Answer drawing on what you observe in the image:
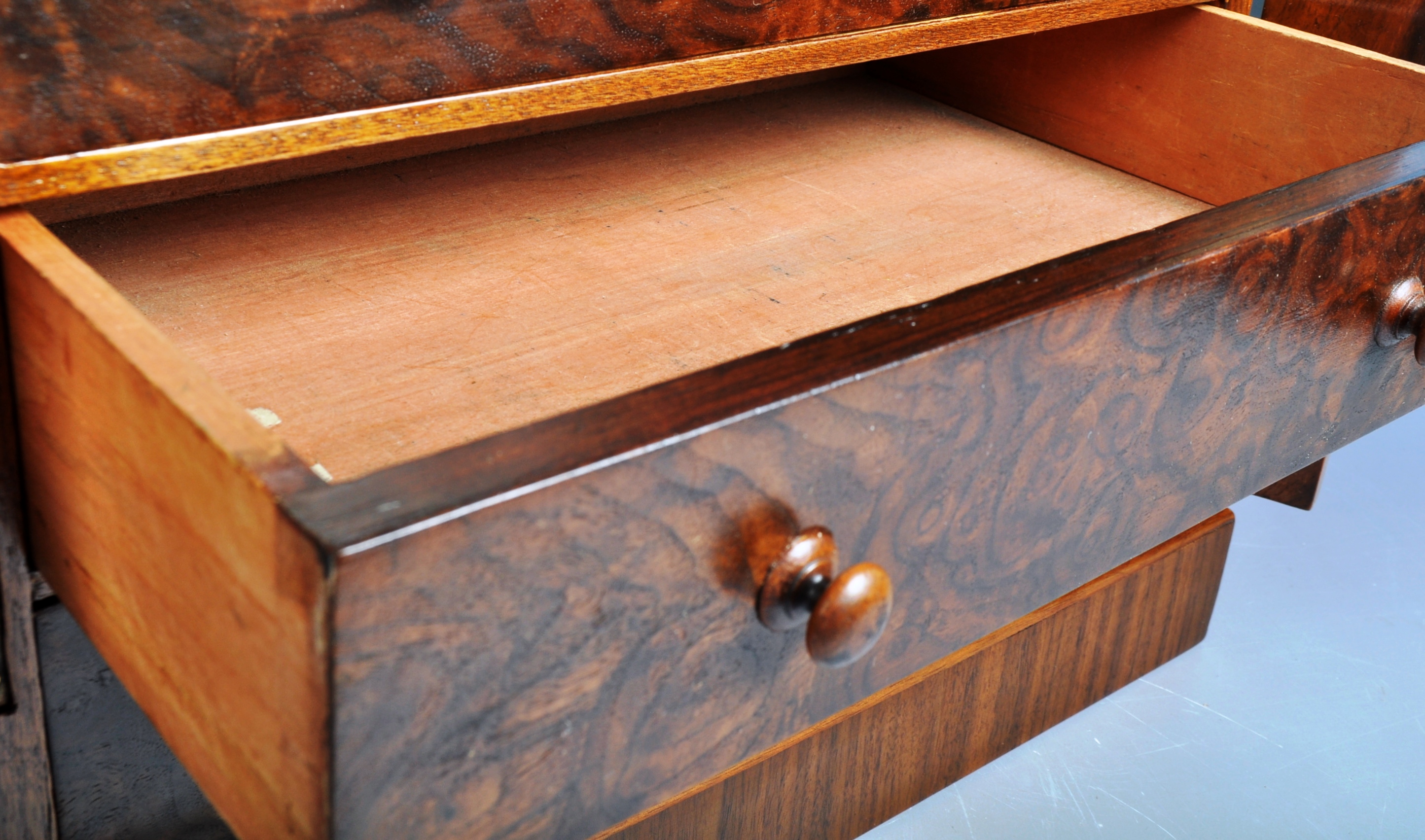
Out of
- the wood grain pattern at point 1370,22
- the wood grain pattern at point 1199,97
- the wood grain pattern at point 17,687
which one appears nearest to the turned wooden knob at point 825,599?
the wood grain pattern at point 17,687

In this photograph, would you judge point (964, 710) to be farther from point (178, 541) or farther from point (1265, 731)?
point (178, 541)

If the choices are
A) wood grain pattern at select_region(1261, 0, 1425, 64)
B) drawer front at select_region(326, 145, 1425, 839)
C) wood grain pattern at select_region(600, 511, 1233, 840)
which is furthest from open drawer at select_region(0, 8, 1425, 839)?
wood grain pattern at select_region(600, 511, 1233, 840)

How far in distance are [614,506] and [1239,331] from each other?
277 mm

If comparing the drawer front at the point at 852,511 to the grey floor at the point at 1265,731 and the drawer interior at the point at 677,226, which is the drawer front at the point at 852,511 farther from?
the grey floor at the point at 1265,731

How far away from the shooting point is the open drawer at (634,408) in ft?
1.02

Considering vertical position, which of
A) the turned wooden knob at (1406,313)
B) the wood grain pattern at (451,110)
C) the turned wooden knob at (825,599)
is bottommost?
the turned wooden knob at (825,599)

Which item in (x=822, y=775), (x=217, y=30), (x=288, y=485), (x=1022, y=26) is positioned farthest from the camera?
(x=822, y=775)

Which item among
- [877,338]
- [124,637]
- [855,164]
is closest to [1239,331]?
[877,338]

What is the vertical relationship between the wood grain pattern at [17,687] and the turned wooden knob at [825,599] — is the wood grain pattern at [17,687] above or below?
below

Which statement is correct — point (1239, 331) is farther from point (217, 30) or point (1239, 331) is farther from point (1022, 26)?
point (217, 30)

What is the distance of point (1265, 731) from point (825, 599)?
628 millimetres

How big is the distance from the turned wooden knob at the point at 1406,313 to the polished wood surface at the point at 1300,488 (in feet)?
1.39

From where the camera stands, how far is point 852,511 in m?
0.39

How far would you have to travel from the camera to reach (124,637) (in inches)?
16.2
